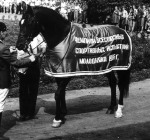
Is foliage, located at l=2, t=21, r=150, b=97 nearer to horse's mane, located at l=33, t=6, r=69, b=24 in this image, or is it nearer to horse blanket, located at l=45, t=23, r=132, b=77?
horse blanket, located at l=45, t=23, r=132, b=77

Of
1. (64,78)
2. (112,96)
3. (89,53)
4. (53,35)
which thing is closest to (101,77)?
(112,96)

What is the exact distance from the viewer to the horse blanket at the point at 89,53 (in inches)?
270

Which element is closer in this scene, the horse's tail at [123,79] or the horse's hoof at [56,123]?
the horse's hoof at [56,123]

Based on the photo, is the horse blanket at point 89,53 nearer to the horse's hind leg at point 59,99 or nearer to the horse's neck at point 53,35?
the horse's neck at point 53,35

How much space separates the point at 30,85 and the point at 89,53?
1219mm

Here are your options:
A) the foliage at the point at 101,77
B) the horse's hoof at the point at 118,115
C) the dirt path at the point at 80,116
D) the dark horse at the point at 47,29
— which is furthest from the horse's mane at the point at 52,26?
the foliage at the point at 101,77

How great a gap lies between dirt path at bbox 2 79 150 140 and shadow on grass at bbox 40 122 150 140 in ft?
0.06

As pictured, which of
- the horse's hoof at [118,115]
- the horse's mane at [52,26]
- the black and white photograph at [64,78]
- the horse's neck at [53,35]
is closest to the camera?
the black and white photograph at [64,78]

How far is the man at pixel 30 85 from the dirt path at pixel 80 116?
21 centimetres

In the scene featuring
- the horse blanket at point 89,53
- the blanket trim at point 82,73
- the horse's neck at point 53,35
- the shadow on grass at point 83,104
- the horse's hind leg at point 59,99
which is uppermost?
the horse's neck at point 53,35

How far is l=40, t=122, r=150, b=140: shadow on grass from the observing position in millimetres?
6352

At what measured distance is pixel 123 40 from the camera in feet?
25.6

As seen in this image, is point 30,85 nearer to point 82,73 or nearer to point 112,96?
point 82,73

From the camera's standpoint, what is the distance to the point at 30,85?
735cm
